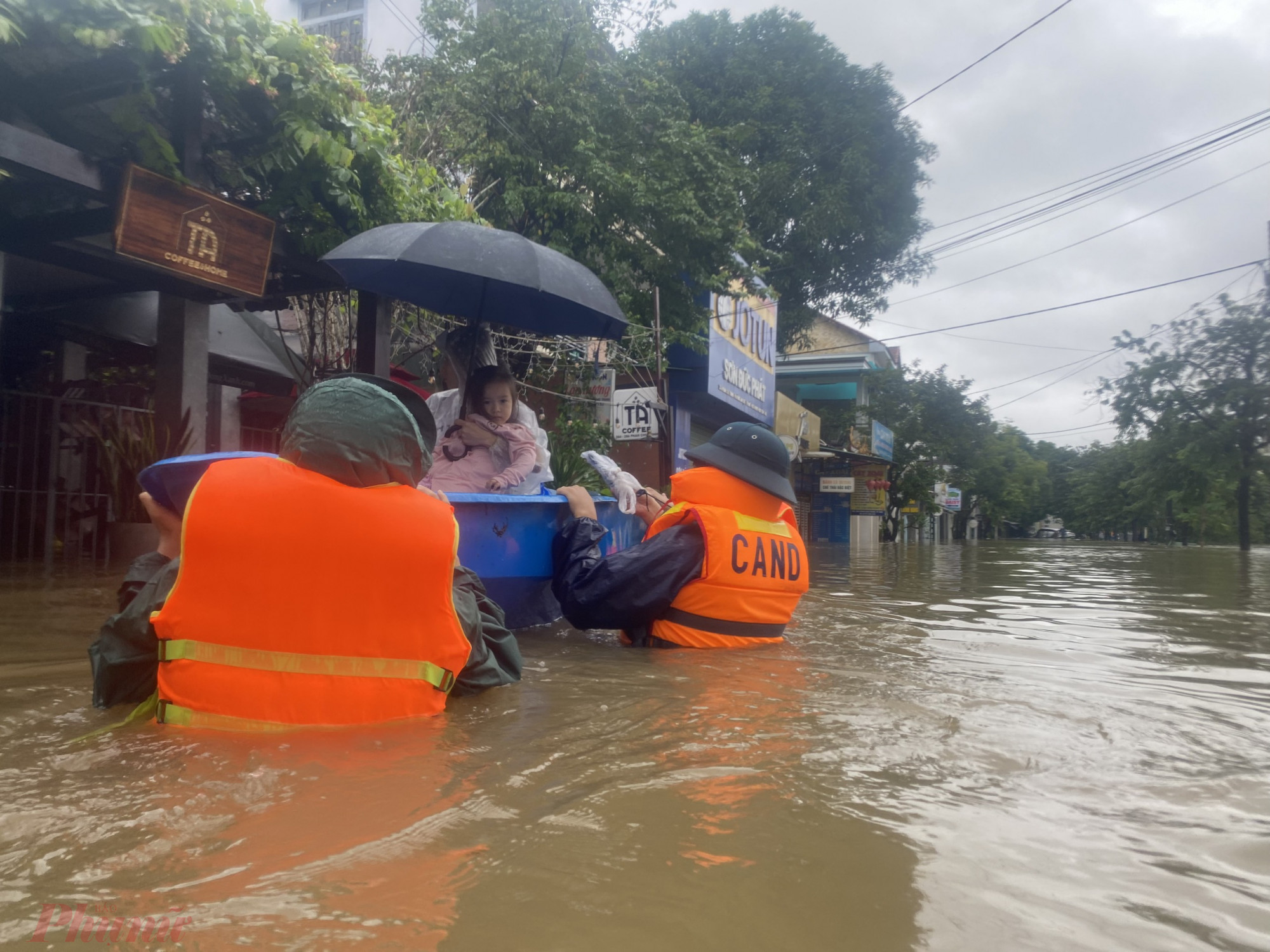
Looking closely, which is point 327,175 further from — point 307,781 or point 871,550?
point 871,550

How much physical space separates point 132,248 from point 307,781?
15.9 feet

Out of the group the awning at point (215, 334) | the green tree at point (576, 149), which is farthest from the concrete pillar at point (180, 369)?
the green tree at point (576, 149)

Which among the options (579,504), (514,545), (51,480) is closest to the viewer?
(514,545)

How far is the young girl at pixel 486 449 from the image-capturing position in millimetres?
4938

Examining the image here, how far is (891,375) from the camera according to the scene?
32.2m

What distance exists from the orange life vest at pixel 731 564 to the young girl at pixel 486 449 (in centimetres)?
105

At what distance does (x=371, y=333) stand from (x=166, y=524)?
16.6 ft

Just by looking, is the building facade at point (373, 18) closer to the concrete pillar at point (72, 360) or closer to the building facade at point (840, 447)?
the concrete pillar at point (72, 360)

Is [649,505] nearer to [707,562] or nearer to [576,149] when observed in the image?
[707,562]

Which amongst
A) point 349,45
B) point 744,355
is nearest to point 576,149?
point 349,45

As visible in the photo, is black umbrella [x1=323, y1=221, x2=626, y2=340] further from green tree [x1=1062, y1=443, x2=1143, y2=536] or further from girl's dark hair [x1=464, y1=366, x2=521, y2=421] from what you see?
green tree [x1=1062, y1=443, x2=1143, y2=536]

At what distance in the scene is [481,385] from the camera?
16.5ft

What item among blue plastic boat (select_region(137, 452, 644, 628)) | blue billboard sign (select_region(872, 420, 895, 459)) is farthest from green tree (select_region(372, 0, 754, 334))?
blue billboard sign (select_region(872, 420, 895, 459))

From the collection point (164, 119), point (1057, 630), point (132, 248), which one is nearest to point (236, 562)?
point (132, 248)
